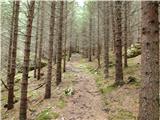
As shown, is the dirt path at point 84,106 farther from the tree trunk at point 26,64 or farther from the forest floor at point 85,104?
the tree trunk at point 26,64

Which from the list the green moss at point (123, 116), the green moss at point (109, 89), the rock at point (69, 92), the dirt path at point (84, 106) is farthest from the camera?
the green moss at point (109, 89)

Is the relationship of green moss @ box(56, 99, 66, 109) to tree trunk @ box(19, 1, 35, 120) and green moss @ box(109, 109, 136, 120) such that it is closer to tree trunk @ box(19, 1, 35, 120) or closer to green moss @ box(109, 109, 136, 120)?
tree trunk @ box(19, 1, 35, 120)

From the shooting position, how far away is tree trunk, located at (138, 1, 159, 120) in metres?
4.64

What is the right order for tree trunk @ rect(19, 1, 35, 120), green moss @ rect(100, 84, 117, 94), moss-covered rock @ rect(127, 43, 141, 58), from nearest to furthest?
tree trunk @ rect(19, 1, 35, 120)
green moss @ rect(100, 84, 117, 94)
moss-covered rock @ rect(127, 43, 141, 58)

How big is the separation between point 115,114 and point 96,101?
7.81 feet

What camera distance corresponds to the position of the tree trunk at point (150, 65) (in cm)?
464

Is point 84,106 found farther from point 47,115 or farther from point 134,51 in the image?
point 134,51

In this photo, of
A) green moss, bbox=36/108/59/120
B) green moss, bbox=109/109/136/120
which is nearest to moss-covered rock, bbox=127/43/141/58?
green moss, bbox=109/109/136/120

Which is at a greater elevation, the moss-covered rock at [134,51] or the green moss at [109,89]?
the moss-covered rock at [134,51]

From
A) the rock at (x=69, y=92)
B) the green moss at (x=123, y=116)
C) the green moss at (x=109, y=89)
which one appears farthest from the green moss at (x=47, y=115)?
the green moss at (x=109, y=89)

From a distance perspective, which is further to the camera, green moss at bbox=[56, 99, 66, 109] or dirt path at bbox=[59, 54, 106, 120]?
green moss at bbox=[56, 99, 66, 109]

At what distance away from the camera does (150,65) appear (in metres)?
4.64

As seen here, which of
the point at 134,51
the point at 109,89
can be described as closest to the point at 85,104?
the point at 109,89

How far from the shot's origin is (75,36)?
4919 cm
